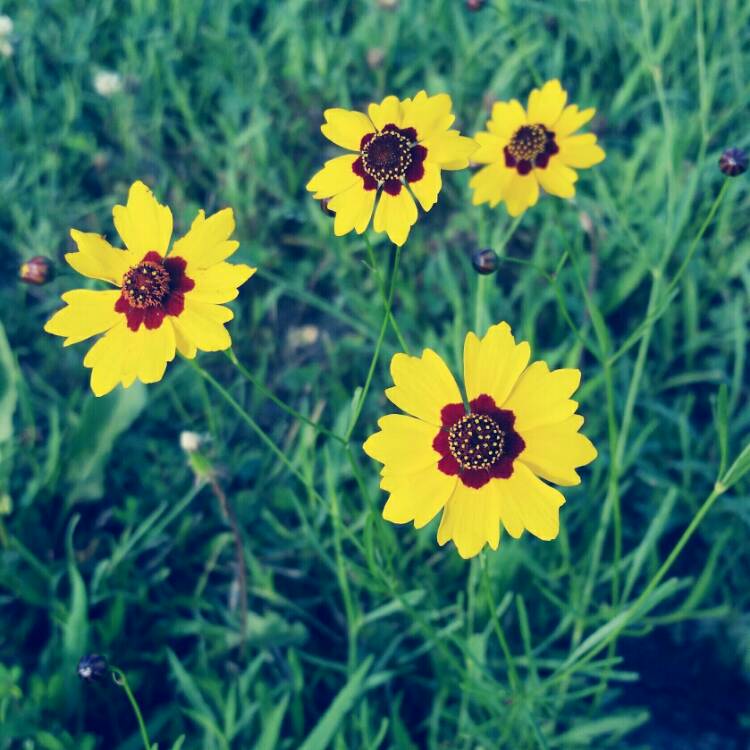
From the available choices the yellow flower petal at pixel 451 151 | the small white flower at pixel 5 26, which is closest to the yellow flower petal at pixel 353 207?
the yellow flower petal at pixel 451 151

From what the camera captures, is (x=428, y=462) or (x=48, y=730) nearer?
(x=428, y=462)

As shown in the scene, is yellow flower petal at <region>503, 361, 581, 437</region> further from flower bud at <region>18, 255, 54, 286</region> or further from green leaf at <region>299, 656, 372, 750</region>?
flower bud at <region>18, 255, 54, 286</region>

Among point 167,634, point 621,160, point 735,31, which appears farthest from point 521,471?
point 735,31

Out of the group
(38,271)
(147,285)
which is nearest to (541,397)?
(147,285)

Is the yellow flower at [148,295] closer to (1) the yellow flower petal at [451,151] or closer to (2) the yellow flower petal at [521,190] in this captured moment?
(1) the yellow flower petal at [451,151]

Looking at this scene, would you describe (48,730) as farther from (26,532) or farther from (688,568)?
(688,568)

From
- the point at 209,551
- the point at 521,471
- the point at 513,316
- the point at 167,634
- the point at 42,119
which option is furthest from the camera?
the point at 42,119

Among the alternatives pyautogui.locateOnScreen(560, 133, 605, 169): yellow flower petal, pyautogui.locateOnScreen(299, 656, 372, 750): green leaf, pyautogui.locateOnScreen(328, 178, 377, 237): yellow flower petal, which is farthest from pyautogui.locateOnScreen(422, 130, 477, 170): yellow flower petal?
pyautogui.locateOnScreen(299, 656, 372, 750): green leaf
